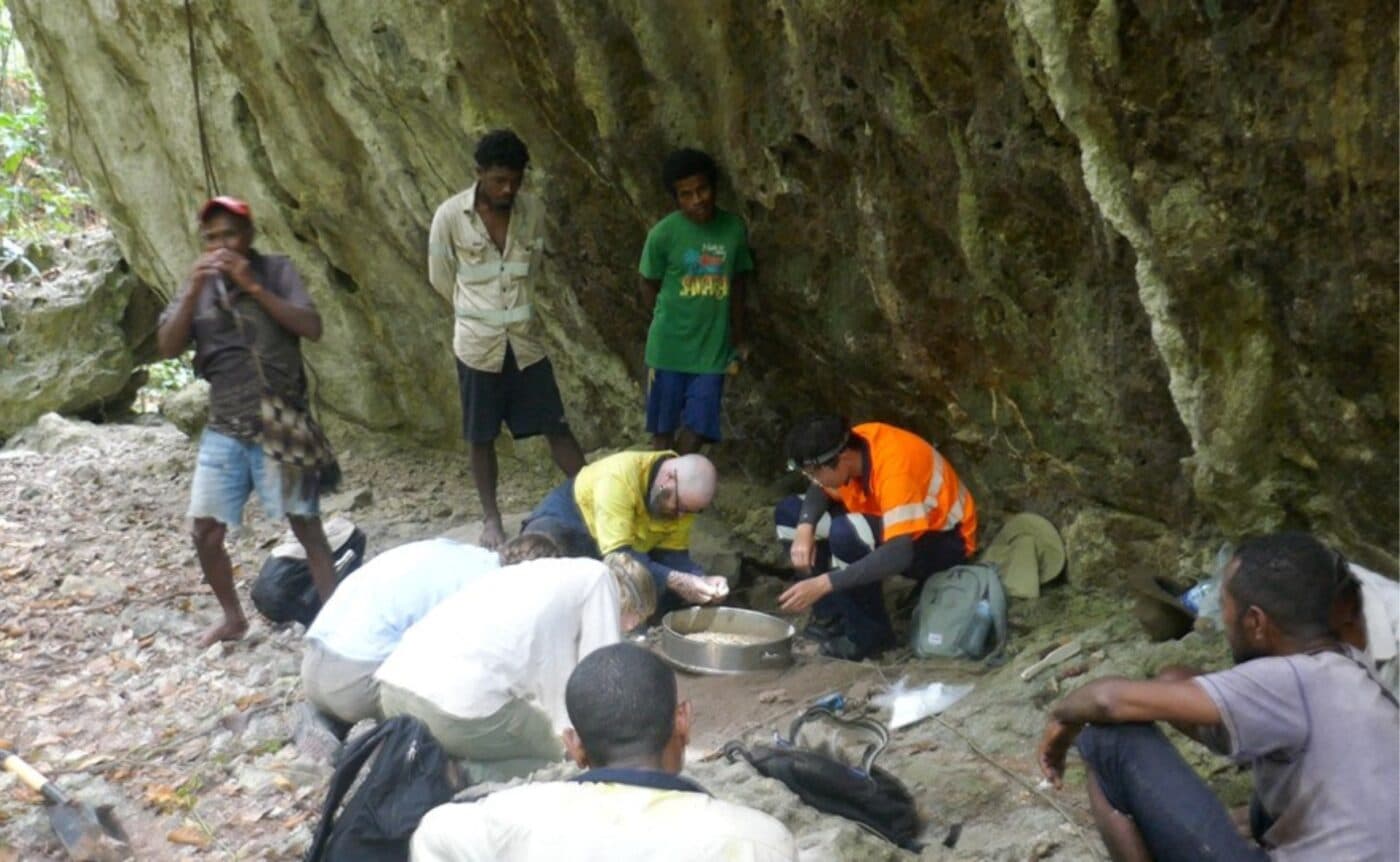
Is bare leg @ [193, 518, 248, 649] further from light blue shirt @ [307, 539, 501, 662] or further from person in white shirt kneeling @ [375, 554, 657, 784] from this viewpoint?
person in white shirt kneeling @ [375, 554, 657, 784]

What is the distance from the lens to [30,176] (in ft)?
48.9

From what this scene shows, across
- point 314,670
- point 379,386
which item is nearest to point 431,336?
point 379,386

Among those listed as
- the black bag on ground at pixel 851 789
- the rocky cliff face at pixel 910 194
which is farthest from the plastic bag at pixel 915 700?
the rocky cliff face at pixel 910 194

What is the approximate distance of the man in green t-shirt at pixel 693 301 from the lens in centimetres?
633

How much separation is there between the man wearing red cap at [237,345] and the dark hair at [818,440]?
1.97m

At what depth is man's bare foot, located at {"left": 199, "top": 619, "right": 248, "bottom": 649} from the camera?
5863 millimetres

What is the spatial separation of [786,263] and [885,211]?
3.07 feet

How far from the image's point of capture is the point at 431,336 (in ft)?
29.0

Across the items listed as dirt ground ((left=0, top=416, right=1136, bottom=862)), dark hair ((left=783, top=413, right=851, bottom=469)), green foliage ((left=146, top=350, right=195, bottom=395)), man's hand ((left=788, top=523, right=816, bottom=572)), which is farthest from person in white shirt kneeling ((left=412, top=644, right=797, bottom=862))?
green foliage ((left=146, top=350, right=195, bottom=395))

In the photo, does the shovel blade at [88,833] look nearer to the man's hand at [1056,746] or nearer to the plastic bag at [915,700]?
the plastic bag at [915,700]

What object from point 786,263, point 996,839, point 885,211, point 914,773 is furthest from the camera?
point 786,263

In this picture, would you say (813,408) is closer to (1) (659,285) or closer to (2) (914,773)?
(1) (659,285)

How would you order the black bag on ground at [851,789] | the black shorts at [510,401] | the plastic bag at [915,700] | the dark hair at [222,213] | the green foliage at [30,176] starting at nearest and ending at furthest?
1. the black bag on ground at [851,789]
2. the plastic bag at [915,700]
3. the dark hair at [222,213]
4. the black shorts at [510,401]
5. the green foliage at [30,176]

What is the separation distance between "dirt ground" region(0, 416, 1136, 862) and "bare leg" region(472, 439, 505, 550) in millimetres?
493
